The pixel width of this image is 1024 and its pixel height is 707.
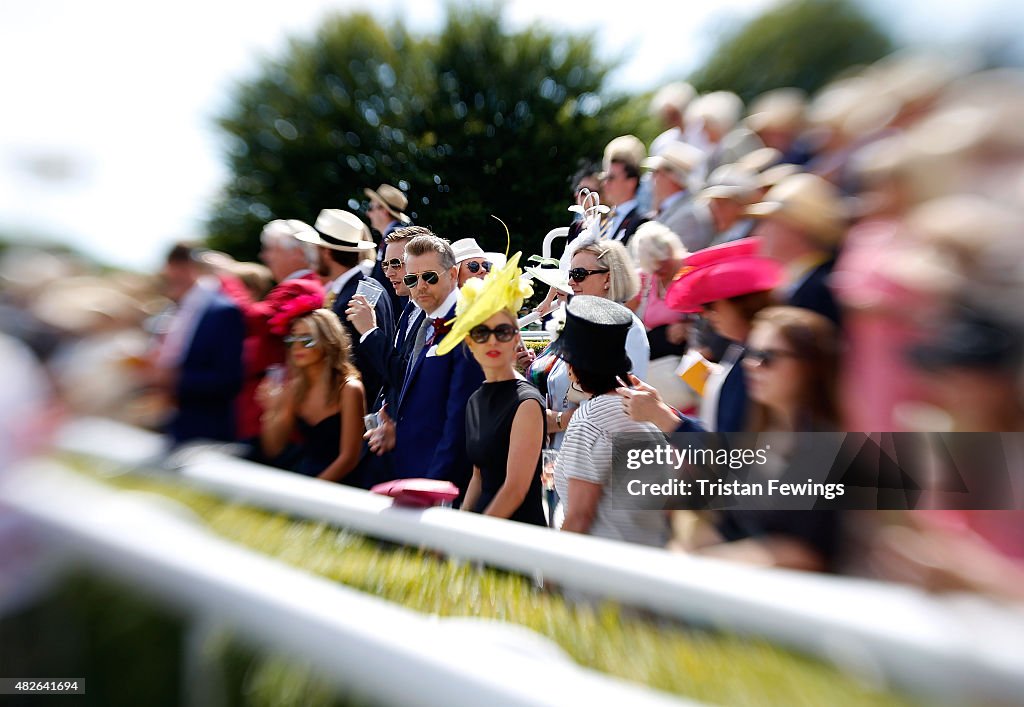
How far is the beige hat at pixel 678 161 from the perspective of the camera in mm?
3008

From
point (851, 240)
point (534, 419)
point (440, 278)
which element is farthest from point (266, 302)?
point (851, 240)

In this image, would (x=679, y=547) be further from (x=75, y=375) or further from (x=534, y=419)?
(x=75, y=375)

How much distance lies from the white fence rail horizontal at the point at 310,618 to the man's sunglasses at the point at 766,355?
77cm

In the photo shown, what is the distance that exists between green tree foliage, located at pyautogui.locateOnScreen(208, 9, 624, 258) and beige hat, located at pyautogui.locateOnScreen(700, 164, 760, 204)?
0.51 meters

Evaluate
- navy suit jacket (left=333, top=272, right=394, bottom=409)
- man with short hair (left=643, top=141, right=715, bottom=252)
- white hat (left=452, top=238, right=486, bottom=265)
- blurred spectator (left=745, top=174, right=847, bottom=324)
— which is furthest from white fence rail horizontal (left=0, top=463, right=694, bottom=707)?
man with short hair (left=643, top=141, right=715, bottom=252)

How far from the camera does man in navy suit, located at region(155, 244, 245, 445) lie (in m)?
2.37

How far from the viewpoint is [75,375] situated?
1.88m

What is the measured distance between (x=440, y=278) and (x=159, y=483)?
3.99ft

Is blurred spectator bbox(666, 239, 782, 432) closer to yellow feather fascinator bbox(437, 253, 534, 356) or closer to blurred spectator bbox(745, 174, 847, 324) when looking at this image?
blurred spectator bbox(745, 174, 847, 324)

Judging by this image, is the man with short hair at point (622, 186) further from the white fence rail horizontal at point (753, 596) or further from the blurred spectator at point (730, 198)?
the white fence rail horizontal at point (753, 596)

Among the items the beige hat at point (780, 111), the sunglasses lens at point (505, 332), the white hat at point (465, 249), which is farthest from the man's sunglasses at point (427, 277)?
the beige hat at point (780, 111)

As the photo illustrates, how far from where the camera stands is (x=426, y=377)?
2.62 m

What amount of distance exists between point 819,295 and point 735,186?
1.05m

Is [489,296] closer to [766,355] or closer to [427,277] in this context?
[427,277]
